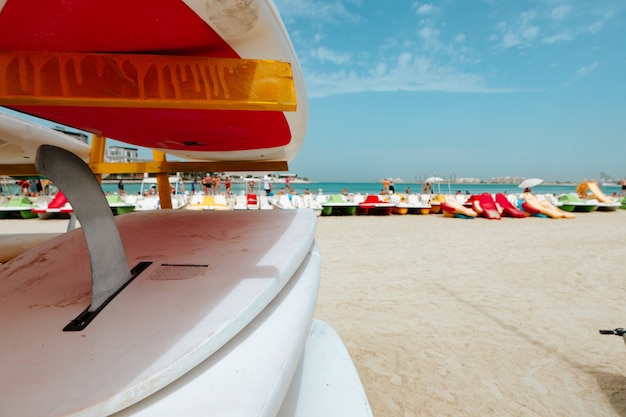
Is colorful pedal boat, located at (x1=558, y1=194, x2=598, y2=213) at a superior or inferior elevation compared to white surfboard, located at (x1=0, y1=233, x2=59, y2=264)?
inferior

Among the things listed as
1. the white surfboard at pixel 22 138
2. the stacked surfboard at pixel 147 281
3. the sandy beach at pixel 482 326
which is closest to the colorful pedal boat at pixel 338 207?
the sandy beach at pixel 482 326

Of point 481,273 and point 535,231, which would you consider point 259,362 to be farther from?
point 535,231

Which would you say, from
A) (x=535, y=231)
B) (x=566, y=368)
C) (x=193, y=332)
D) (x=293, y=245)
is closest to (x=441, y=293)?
(x=566, y=368)

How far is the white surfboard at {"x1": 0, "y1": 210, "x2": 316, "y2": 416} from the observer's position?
78 cm

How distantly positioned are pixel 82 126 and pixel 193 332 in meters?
1.75

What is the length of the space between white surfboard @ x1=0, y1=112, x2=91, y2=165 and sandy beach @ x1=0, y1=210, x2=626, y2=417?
2.84m

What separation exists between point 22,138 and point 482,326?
4.07m

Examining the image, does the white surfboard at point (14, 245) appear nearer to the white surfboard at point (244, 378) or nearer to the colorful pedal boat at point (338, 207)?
the white surfboard at point (244, 378)

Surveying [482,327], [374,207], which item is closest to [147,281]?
[482,327]

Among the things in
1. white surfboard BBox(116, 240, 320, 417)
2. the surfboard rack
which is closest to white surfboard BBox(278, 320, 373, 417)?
white surfboard BBox(116, 240, 320, 417)

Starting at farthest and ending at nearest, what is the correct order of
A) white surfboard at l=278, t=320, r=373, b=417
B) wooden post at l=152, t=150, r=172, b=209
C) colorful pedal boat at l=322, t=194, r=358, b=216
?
colorful pedal boat at l=322, t=194, r=358, b=216 → wooden post at l=152, t=150, r=172, b=209 → white surfboard at l=278, t=320, r=373, b=417

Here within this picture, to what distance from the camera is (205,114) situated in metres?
1.60

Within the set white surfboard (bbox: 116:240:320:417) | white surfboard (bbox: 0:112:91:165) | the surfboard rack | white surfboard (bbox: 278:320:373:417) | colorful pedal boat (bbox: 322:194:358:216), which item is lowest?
colorful pedal boat (bbox: 322:194:358:216)

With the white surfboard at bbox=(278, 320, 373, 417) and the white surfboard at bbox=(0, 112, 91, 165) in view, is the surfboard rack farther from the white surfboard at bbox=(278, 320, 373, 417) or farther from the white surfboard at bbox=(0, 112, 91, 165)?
the white surfboard at bbox=(0, 112, 91, 165)
